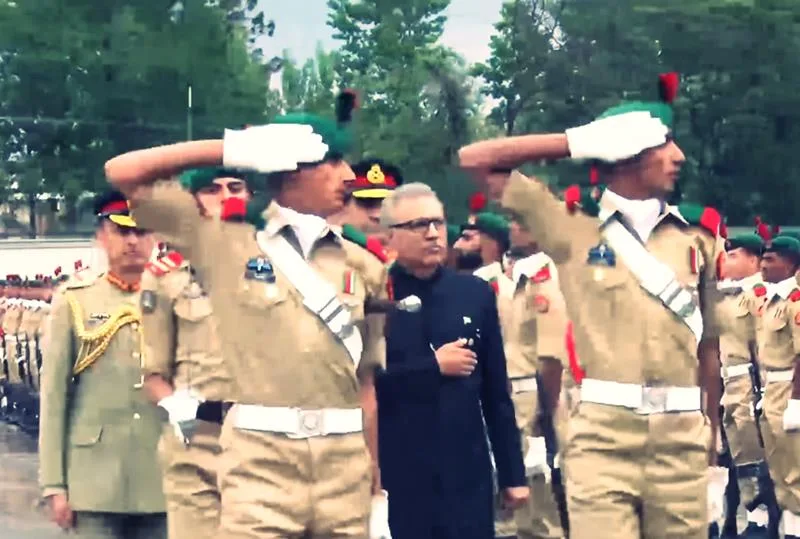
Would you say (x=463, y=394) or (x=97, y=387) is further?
(x=97, y=387)

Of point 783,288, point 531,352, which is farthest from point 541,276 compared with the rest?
point 783,288

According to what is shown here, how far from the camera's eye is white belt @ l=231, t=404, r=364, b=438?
19.5 feet

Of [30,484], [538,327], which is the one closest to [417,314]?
[538,327]

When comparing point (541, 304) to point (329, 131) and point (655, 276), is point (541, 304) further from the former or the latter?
point (329, 131)

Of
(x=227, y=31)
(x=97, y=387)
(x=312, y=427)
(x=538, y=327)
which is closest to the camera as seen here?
(x=312, y=427)

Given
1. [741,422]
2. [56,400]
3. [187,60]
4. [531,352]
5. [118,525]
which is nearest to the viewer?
[56,400]

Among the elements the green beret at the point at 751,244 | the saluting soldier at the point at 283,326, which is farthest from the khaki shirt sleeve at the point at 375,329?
the green beret at the point at 751,244

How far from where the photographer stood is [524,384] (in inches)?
431

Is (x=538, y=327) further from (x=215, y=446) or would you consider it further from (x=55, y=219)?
(x=55, y=219)

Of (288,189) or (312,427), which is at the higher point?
(288,189)

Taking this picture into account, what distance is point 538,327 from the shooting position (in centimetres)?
1030

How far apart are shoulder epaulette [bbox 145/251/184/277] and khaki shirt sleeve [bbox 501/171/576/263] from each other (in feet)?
5.76

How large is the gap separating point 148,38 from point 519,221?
170 ft

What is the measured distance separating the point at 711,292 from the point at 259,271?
1876 mm
